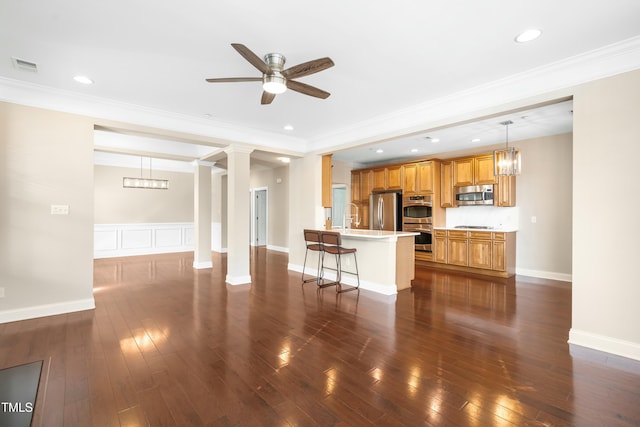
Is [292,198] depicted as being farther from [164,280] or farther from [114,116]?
[114,116]

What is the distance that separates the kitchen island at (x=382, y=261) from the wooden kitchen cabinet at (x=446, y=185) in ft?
6.98

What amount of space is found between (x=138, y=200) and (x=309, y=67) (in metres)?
7.80

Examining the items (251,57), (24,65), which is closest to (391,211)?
(251,57)

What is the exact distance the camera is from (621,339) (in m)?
2.58

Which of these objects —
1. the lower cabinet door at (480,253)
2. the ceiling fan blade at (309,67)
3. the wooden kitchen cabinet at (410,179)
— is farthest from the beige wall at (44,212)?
the lower cabinet door at (480,253)

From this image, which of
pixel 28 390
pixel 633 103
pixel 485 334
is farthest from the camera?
pixel 485 334

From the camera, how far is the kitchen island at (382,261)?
450 centimetres

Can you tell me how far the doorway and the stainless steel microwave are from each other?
20.1 ft

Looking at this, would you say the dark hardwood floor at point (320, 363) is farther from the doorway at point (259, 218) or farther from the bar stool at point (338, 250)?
the doorway at point (259, 218)

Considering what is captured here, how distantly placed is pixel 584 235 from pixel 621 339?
92 centimetres

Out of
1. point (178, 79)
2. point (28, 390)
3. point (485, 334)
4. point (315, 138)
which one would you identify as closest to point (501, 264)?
point (485, 334)

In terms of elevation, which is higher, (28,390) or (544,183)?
(544,183)

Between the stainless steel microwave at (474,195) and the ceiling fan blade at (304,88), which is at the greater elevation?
the ceiling fan blade at (304,88)

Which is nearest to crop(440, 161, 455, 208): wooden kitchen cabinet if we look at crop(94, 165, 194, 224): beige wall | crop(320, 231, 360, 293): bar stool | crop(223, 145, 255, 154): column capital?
crop(320, 231, 360, 293): bar stool
